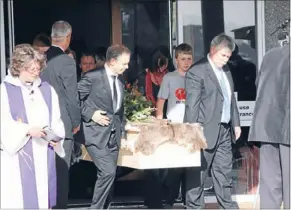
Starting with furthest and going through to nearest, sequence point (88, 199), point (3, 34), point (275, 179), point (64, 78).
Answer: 1. point (88, 199)
2. point (3, 34)
3. point (64, 78)
4. point (275, 179)

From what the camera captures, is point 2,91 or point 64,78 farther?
point 64,78

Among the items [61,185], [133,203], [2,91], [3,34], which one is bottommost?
[133,203]

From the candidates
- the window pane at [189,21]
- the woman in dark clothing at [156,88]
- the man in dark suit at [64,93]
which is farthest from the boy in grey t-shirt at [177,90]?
the man in dark suit at [64,93]

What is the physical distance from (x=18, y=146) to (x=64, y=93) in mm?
1067

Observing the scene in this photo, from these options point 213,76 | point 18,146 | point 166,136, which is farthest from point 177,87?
point 18,146

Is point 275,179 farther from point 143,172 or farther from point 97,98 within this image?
point 143,172

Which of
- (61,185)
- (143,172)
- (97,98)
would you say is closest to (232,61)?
(143,172)

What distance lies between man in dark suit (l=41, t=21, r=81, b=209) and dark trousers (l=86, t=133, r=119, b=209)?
0.26m

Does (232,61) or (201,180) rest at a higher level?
(232,61)

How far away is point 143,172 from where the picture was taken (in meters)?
8.21

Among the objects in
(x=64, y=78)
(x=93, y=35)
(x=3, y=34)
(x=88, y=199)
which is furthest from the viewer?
(x=93, y=35)

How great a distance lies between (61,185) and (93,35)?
2878 millimetres

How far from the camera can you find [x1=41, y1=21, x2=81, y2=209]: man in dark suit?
6.35 metres

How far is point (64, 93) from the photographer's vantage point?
21.0 feet
